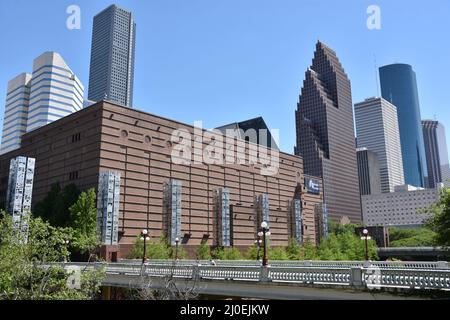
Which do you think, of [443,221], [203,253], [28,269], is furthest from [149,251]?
[443,221]

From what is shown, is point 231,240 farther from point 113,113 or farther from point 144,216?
point 113,113

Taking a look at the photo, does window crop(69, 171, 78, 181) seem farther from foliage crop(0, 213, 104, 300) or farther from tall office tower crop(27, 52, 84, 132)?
tall office tower crop(27, 52, 84, 132)

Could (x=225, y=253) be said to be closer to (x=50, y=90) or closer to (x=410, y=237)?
(x=410, y=237)

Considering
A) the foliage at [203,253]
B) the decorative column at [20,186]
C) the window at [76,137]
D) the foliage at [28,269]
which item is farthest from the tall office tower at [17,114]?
the foliage at [28,269]

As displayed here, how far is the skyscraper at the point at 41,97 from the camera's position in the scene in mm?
178500

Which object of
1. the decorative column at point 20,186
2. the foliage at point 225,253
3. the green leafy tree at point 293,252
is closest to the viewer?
the decorative column at point 20,186

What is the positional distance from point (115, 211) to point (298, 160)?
6395cm

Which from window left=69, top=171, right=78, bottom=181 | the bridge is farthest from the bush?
the bridge

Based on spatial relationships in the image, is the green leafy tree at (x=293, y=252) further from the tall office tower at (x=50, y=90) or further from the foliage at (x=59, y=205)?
the tall office tower at (x=50, y=90)

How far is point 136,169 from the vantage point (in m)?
70.9

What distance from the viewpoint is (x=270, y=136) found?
609 feet

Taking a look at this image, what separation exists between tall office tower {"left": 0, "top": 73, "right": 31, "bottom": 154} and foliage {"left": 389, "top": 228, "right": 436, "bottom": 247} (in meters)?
164

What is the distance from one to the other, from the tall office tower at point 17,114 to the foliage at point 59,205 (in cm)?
13448

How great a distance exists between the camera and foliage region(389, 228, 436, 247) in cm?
14850
